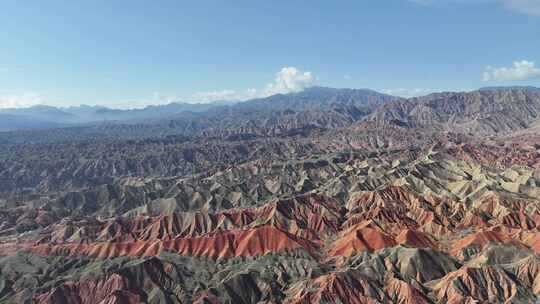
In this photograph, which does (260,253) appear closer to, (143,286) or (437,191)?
(143,286)

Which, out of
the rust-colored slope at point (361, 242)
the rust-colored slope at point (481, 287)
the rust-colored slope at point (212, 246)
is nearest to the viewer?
the rust-colored slope at point (481, 287)

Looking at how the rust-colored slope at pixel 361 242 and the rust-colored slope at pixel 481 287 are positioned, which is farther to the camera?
the rust-colored slope at pixel 361 242

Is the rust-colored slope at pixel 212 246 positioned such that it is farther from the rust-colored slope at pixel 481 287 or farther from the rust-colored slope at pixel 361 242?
the rust-colored slope at pixel 481 287

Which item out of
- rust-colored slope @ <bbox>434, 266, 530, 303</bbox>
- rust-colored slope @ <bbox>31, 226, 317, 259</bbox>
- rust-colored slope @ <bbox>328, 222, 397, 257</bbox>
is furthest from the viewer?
rust-colored slope @ <bbox>31, 226, 317, 259</bbox>

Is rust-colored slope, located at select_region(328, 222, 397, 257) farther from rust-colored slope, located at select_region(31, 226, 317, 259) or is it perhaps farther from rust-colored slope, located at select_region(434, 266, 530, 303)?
rust-colored slope, located at select_region(434, 266, 530, 303)

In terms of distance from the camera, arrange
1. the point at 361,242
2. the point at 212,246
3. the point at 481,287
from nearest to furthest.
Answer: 1. the point at 481,287
2. the point at 361,242
3. the point at 212,246

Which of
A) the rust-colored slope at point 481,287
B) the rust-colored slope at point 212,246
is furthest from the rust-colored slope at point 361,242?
the rust-colored slope at point 481,287

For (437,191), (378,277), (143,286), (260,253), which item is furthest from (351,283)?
(437,191)

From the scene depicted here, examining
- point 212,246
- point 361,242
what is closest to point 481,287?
point 361,242

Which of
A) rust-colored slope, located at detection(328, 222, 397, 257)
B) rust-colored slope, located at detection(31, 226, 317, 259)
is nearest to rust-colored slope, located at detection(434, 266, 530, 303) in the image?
rust-colored slope, located at detection(328, 222, 397, 257)

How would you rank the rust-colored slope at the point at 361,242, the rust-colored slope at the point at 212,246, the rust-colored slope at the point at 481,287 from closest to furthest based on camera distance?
the rust-colored slope at the point at 481,287 → the rust-colored slope at the point at 361,242 → the rust-colored slope at the point at 212,246

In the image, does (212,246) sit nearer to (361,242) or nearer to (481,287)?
(361,242)
